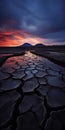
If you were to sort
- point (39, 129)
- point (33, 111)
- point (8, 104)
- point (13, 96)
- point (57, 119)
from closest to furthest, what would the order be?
point (39, 129), point (57, 119), point (33, 111), point (8, 104), point (13, 96)

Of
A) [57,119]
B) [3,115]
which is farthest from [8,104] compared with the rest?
[57,119]

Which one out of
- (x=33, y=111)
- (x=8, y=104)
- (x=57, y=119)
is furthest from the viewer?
(x=8, y=104)

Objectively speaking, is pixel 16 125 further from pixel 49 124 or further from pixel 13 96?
pixel 13 96

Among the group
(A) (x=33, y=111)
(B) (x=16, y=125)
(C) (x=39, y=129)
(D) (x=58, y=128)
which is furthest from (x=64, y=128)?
(B) (x=16, y=125)

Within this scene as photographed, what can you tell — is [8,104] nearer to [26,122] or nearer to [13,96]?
[13,96]

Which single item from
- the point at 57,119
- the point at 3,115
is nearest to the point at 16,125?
the point at 3,115

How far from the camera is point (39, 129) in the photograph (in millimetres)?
857

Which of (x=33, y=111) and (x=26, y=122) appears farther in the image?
(x=33, y=111)

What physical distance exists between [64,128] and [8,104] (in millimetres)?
779

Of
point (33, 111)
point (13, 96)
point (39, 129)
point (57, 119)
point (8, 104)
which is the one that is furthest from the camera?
point (13, 96)

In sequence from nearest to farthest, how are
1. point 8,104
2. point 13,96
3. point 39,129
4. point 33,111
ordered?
point 39,129, point 33,111, point 8,104, point 13,96

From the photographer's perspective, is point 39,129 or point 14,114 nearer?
point 39,129

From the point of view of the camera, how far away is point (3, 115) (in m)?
1.03

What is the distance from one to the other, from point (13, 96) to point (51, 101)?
64cm
